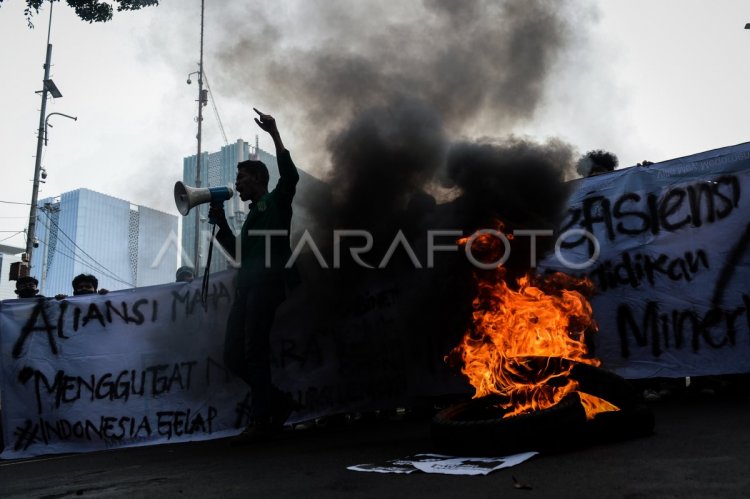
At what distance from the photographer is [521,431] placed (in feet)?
10.4

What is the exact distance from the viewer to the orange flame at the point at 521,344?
12.0 feet

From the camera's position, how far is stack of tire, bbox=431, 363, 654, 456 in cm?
316

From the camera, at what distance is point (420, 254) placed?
5477 millimetres

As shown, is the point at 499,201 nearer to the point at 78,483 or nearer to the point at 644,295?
the point at 644,295

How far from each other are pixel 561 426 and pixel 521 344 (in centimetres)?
89

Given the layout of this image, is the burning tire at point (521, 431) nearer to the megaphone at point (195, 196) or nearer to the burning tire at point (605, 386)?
the burning tire at point (605, 386)

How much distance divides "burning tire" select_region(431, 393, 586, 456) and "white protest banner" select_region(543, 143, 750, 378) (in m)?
2.21

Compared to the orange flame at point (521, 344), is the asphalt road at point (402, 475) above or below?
below

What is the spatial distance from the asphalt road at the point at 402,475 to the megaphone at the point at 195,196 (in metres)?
2.20

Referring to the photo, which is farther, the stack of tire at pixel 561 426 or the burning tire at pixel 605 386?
the burning tire at pixel 605 386

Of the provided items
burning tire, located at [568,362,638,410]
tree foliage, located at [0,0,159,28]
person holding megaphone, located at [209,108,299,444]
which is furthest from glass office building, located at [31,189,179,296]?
burning tire, located at [568,362,638,410]

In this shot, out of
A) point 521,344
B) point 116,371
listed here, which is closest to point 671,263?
point 521,344

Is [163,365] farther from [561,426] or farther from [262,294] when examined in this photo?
[561,426]

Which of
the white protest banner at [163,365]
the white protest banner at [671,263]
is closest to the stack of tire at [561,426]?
the white protest banner at [671,263]
